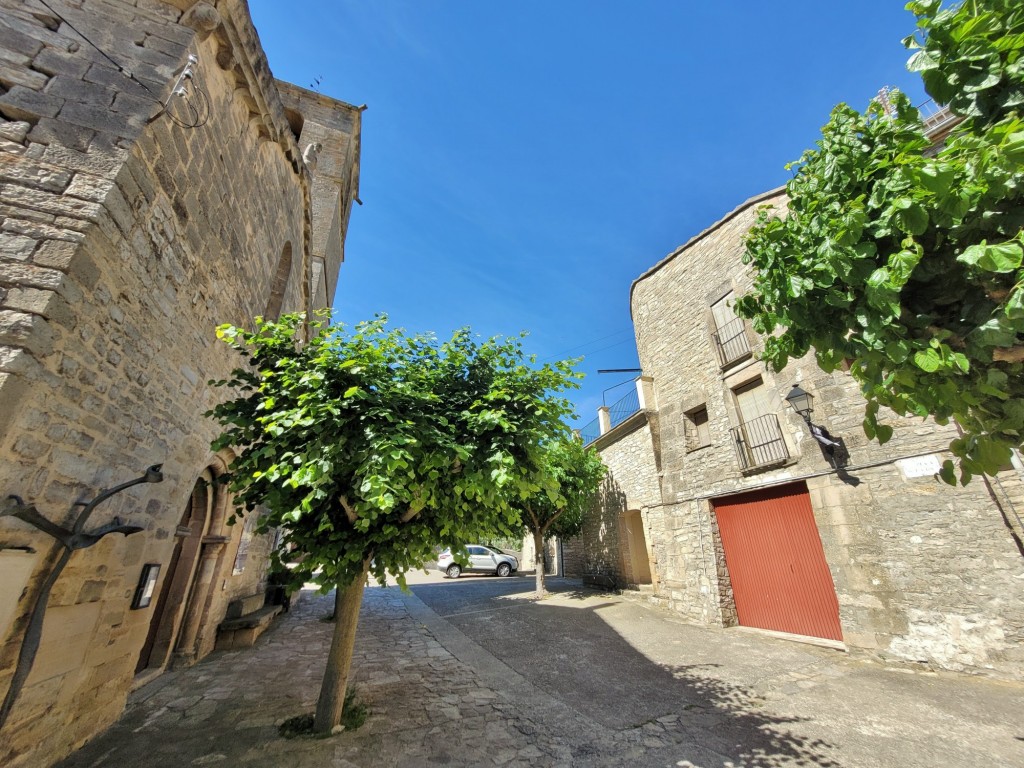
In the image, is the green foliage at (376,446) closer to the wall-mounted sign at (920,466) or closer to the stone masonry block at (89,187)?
the stone masonry block at (89,187)

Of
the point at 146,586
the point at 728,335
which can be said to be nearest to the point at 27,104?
the point at 146,586

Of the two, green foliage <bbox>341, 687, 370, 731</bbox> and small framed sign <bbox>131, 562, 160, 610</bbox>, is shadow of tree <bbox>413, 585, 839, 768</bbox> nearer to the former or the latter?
green foliage <bbox>341, 687, 370, 731</bbox>

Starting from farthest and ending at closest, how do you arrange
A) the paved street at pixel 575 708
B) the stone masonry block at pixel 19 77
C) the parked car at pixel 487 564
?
the parked car at pixel 487 564, the paved street at pixel 575 708, the stone masonry block at pixel 19 77

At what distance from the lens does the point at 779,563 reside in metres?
7.71

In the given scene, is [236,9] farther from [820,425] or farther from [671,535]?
[671,535]

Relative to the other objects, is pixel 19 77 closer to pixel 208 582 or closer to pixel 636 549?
pixel 208 582

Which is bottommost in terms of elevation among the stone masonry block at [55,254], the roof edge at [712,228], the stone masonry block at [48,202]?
the stone masonry block at [55,254]

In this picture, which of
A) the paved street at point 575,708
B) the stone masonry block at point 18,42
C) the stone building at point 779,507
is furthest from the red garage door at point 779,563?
the stone masonry block at point 18,42

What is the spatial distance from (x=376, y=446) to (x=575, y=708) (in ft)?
12.4

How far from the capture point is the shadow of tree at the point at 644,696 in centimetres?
351

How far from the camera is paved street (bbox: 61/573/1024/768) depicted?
339cm

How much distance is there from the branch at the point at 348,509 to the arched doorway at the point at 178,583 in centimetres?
291

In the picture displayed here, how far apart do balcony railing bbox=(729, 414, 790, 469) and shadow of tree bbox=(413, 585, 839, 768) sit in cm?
382

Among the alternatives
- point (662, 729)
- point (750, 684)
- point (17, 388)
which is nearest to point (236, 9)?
point (17, 388)
